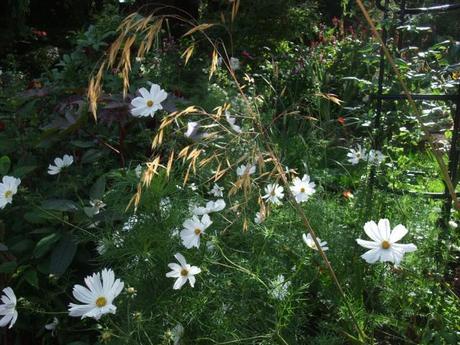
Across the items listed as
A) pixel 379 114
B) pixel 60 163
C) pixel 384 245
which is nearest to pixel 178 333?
pixel 384 245

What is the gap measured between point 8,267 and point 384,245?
110 cm

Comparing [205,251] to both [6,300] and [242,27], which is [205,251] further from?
[242,27]

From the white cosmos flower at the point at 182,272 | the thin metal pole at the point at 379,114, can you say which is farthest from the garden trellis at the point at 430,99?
the white cosmos flower at the point at 182,272

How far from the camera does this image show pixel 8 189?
5.75 feet

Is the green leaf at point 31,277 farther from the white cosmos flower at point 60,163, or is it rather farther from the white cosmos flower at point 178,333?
the white cosmos flower at point 178,333

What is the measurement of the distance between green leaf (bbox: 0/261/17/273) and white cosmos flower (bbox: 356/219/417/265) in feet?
3.40

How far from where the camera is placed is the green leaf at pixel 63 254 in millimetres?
1691

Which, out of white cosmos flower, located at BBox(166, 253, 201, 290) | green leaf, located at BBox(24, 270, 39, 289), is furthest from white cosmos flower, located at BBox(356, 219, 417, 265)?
green leaf, located at BBox(24, 270, 39, 289)

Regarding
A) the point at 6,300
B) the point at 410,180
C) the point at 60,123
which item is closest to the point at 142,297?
the point at 6,300

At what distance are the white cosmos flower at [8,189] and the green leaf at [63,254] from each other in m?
0.20

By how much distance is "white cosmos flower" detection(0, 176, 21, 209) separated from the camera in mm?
1722

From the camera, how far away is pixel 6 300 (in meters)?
1.46

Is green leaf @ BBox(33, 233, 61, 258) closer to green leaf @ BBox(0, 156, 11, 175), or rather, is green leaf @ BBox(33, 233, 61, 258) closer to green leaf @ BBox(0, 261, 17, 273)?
green leaf @ BBox(0, 261, 17, 273)

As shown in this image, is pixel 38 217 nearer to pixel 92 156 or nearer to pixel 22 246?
pixel 22 246
